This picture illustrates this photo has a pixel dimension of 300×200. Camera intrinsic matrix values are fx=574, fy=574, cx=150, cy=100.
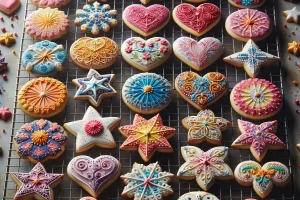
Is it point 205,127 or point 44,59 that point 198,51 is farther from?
point 44,59

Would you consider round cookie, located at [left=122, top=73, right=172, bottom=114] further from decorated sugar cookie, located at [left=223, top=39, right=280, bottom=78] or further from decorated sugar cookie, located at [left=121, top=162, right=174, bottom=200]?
decorated sugar cookie, located at [left=223, top=39, right=280, bottom=78]

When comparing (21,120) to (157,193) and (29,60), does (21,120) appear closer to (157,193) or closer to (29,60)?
(29,60)

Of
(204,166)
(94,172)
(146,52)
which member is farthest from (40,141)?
(204,166)

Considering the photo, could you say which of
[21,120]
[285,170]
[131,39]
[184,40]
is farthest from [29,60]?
[285,170]

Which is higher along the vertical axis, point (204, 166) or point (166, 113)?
point (166, 113)

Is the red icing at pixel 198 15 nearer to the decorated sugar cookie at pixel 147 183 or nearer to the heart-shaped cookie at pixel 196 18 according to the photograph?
the heart-shaped cookie at pixel 196 18

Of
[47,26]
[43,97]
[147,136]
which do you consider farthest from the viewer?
[47,26]
